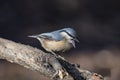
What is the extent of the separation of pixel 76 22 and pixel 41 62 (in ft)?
7.66

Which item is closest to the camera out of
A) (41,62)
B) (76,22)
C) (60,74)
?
(60,74)

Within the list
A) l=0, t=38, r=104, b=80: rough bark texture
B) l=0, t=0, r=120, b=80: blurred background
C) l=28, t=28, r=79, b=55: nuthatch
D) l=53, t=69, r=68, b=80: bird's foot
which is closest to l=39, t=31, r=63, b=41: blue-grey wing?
l=28, t=28, r=79, b=55: nuthatch

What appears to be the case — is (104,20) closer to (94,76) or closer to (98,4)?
(98,4)

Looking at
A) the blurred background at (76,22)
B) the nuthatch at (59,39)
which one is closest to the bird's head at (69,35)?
the nuthatch at (59,39)

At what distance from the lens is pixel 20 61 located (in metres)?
2.37

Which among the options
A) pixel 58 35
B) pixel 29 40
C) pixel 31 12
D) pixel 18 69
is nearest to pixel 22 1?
pixel 31 12

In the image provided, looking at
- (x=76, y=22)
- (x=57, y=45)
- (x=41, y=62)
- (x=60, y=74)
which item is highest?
(x=76, y=22)

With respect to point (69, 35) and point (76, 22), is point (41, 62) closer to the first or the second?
point (69, 35)

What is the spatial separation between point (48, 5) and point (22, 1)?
279 millimetres

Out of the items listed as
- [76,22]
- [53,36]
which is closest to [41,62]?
[53,36]

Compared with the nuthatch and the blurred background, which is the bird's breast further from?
the blurred background

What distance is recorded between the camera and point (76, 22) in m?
4.59

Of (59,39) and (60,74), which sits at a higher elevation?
(59,39)

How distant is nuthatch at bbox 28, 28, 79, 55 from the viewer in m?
2.40
